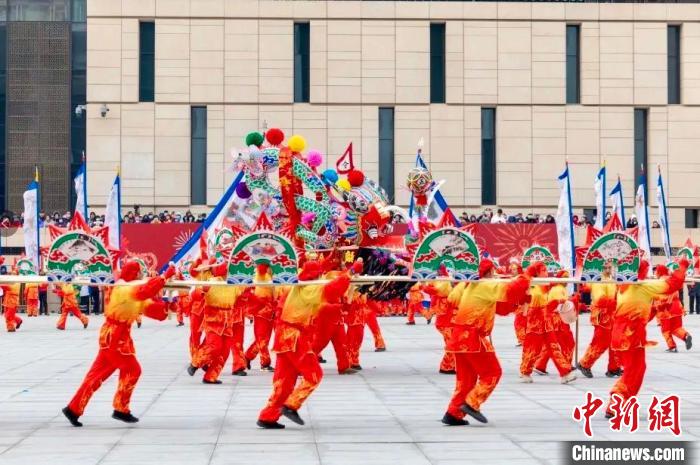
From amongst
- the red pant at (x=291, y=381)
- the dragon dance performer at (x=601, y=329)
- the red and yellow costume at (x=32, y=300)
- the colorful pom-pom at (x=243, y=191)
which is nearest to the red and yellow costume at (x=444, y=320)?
the dragon dance performer at (x=601, y=329)

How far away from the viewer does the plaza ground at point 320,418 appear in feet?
38.3

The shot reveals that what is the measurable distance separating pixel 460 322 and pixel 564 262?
8.55 metres

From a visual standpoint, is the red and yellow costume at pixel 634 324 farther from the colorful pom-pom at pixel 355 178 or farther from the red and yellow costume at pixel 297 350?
the colorful pom-pom at pixel 355 178

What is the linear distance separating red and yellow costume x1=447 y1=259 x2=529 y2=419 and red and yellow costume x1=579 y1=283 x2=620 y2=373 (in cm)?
531

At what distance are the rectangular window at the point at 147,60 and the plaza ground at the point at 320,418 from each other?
28679 millimetres

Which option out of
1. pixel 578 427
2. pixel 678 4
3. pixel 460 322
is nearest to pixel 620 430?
pixel 578 427

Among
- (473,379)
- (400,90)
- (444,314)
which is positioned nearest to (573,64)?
(400,90)

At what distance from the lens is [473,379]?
13648 mm

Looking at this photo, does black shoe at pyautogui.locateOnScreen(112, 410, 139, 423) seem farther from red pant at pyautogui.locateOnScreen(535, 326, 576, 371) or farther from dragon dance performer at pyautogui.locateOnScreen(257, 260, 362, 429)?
red pant at pyautogui.locateOnScreen(535, 326, 576, 371)

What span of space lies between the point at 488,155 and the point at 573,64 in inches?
207

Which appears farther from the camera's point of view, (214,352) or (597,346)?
(597,346)

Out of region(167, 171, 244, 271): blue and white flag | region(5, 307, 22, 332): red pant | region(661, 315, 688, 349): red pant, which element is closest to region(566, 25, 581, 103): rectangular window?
region(5, 307, 22, 332): red pant

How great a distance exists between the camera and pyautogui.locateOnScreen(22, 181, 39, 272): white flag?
2731cm

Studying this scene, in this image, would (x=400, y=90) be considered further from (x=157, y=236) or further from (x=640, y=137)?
(x=157, y=236)
